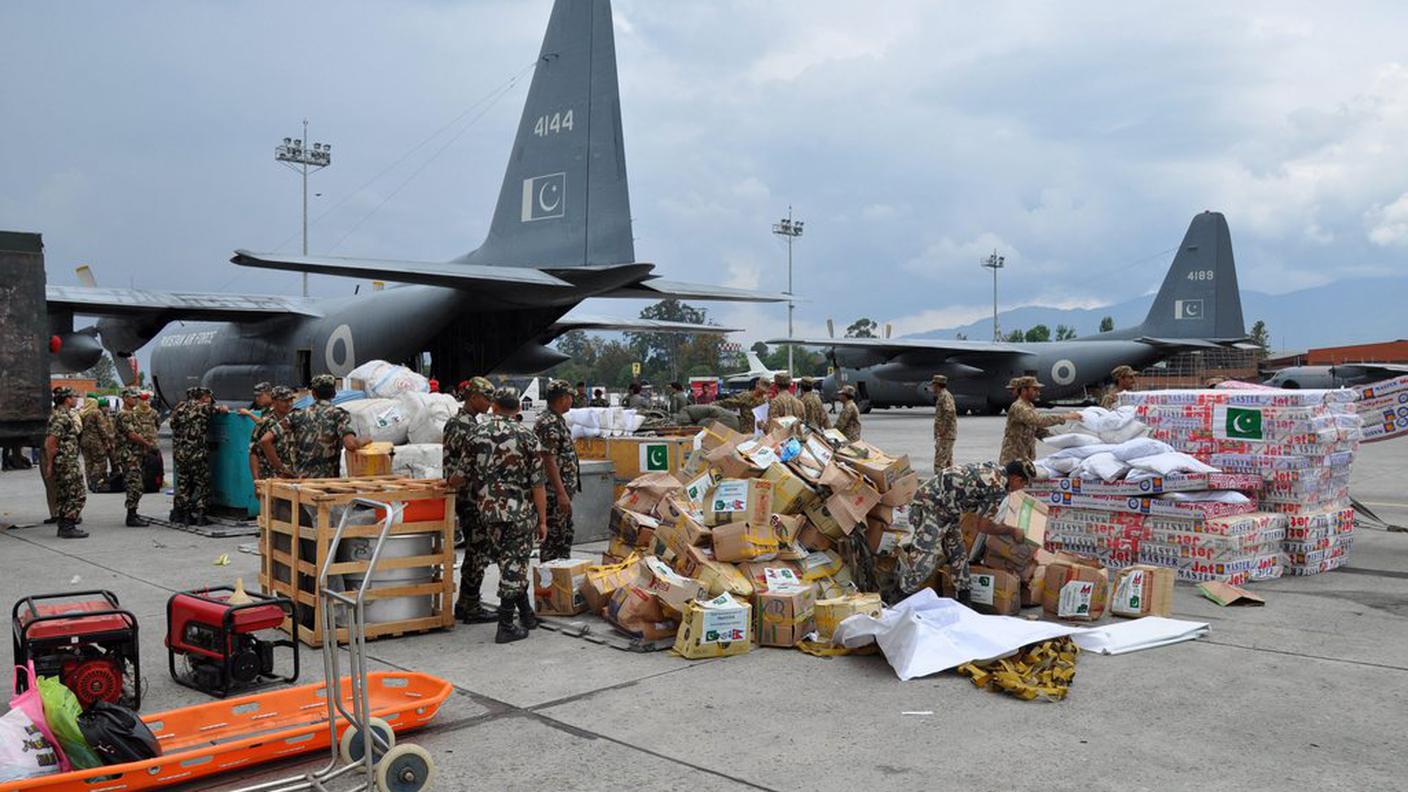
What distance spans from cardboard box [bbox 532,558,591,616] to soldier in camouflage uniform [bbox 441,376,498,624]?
1.19ft

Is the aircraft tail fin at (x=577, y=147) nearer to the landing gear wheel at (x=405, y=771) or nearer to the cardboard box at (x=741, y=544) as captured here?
the cardboard box at (x=741, y=544)

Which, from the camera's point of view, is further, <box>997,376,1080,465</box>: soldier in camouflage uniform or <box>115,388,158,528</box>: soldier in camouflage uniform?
<box>115,388,158,528</box>: soldier in camouflage uniform

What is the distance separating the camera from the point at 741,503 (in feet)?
22.8

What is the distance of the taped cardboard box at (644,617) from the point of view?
6.43 meters

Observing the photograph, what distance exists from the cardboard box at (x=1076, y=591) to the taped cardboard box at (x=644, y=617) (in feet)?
8.74

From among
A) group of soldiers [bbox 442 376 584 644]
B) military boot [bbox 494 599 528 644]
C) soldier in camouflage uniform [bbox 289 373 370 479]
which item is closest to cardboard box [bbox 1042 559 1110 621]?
group of soldiers [bbox 442 376 584 644]

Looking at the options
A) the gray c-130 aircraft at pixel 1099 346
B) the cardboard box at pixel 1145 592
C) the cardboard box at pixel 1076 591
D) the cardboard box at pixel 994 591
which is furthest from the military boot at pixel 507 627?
the gray c-130 aircraft at pixel 1099 346

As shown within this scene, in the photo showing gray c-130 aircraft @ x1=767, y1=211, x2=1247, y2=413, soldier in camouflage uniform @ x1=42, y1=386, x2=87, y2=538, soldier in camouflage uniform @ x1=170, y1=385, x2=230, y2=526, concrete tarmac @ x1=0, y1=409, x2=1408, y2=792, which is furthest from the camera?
gray c-130 aircraft @ x1=767, y1=211, x2=1247, y2=413

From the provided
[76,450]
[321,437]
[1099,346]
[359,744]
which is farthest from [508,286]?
[1099,346]

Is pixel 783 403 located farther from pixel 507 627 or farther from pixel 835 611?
pixel 507 627

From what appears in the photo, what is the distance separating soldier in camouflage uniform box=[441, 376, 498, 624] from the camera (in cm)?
668

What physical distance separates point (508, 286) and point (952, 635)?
13113 millimetres

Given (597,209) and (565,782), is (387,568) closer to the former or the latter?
(565,782)

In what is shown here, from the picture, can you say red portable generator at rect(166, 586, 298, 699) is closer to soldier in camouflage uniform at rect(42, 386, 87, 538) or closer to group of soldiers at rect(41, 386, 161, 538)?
group of soldiers at rect(41, 386, 161, 538)
